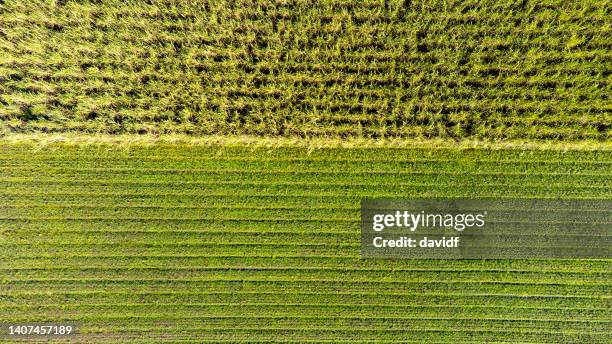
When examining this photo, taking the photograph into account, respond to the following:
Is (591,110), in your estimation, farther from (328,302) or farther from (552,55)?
(328,302)

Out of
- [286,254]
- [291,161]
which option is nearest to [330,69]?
[291,161]

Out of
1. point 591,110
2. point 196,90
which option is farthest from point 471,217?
point 196,90

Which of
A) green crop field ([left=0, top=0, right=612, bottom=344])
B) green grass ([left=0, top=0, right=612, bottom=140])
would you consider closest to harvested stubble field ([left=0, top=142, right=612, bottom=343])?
green crop field ([left=0, top=0, right=612, bottom=344])

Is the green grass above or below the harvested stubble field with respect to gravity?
above

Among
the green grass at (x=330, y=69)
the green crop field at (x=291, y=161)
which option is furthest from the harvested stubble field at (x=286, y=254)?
the green grass at (x=330, y=69)

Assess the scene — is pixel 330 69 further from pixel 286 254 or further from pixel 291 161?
pixel 286 254

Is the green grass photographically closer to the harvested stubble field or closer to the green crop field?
the green crop field
